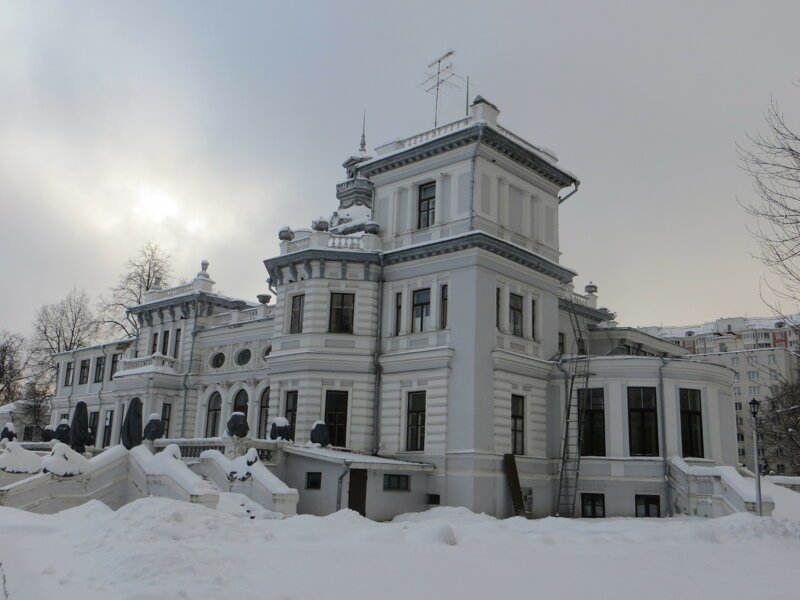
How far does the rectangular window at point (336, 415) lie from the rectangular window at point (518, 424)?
6.47 metres

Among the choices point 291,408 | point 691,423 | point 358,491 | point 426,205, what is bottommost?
point 358,491

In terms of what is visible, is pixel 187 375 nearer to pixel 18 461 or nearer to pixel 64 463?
pixel 18 461

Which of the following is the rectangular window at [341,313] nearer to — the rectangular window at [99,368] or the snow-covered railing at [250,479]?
the snow-covered railing at [250,479]

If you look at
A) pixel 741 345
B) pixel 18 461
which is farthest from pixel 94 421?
pixel 741 345

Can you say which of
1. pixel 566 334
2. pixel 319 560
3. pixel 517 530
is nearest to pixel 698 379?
pixel 566 334

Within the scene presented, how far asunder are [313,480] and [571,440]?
10.1 metres

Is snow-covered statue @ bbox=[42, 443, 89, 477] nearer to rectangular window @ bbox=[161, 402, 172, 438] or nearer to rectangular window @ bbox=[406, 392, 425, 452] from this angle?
rectangular window @ bbox=[406, 392, 425, 452]

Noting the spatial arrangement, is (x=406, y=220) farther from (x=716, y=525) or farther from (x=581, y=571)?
(x=581, y=571)

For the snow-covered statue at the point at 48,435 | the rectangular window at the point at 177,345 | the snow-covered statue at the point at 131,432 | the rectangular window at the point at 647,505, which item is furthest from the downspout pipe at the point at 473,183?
the snow-covered statue at the point at 48,435

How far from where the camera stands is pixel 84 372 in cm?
5062

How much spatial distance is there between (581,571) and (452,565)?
2.01m

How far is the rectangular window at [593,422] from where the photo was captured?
29062 millimetres

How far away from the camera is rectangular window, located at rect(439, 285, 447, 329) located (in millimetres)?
29359

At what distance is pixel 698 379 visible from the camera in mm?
29031
